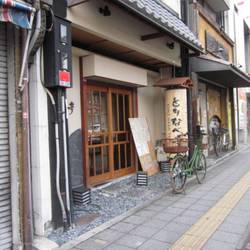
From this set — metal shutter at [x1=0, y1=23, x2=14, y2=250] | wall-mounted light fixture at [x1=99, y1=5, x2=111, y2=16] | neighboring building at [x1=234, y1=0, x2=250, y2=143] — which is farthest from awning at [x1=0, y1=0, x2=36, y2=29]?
neighboring building at [x1=234, y1=0, x2=250, y2=143]

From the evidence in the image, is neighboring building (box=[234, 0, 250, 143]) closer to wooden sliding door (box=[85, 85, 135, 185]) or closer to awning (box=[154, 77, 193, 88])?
awning (box=[154, 77, 193, 88])

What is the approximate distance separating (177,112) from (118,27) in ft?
11.2

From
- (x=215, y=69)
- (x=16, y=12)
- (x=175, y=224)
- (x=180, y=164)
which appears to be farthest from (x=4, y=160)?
(x=215, y=69)

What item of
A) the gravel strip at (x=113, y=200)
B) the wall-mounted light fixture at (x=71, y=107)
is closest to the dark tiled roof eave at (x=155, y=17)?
the wall-mounted light fixture at (x=71, y=107)

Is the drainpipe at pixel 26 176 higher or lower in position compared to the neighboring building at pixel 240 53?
lower

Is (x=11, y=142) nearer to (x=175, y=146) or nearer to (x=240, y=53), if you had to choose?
(x=175, y=146)

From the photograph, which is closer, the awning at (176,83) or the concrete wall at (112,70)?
the concrete wall at (112,70)

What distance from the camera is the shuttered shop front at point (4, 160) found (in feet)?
14.5

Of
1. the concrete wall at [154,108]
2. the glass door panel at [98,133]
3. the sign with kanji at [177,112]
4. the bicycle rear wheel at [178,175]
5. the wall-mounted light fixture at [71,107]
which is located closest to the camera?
the wall-mounted light fixture at [71,107]

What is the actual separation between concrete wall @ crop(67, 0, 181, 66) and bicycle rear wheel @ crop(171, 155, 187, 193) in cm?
271

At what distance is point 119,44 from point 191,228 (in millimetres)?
4033

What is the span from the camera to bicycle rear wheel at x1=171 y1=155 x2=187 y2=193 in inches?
294

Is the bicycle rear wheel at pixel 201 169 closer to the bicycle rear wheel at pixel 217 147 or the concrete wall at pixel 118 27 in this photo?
the concrete wall at pixel 118 27

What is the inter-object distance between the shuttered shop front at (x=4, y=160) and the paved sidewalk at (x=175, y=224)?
921 mm
